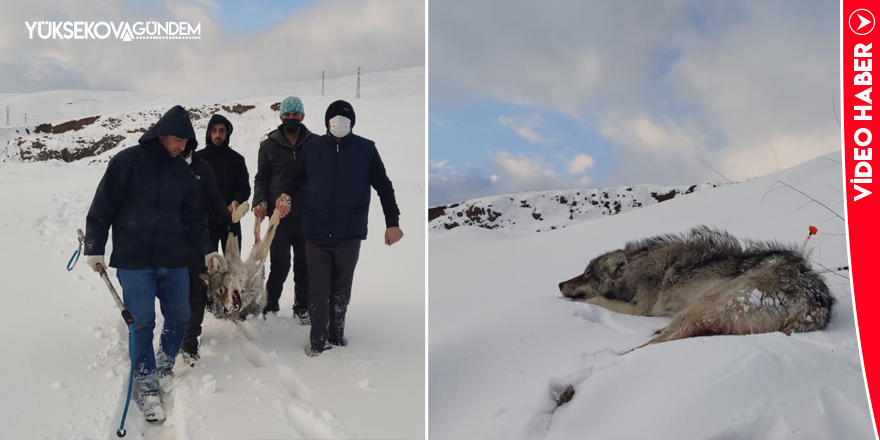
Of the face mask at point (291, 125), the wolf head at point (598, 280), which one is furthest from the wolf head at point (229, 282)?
the wolf head at point (598, 280)

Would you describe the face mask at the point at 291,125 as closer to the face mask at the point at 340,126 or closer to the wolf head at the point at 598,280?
the face mask at the point at 340,126

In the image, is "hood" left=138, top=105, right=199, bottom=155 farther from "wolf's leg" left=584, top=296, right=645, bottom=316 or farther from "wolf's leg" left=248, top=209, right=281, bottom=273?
"wolf's leg" left=584, top=296, right=645, bottom=316

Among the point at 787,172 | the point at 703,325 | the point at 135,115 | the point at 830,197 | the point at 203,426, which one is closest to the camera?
the point at 203,426

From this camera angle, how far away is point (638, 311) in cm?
419

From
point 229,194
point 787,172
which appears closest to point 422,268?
point 229,194

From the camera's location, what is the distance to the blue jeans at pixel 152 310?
11.4 ft

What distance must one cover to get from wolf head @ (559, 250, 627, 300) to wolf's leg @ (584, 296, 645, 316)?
110mm

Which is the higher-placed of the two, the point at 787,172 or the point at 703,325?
the point at 787,172

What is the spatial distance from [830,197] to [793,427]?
5.25 meters

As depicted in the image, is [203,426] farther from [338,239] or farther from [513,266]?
[513,266]

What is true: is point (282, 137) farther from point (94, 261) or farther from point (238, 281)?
point (94, 261)

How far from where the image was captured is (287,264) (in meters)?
4.89

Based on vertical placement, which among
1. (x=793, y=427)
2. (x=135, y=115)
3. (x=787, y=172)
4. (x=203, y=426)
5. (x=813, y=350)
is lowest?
(x=203, y=426)

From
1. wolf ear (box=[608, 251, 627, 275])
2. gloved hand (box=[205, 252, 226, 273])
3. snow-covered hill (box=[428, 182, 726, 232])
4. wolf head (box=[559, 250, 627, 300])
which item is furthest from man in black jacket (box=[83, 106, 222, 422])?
snow-covered hill (box=[428, 182, 726, 232])
